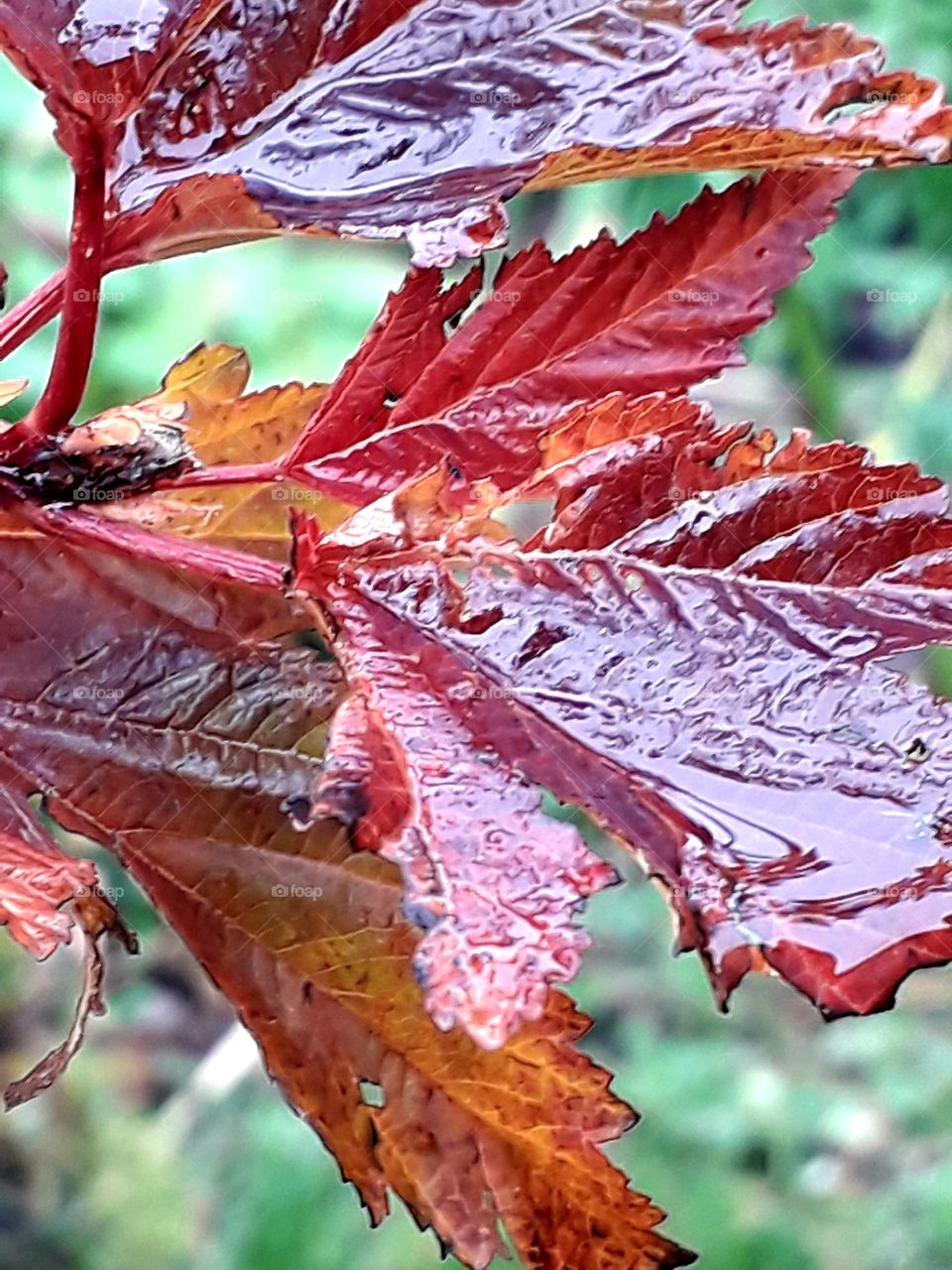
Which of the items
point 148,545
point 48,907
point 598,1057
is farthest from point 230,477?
point 598,1057

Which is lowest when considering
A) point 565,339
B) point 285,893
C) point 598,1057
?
point 598,1057

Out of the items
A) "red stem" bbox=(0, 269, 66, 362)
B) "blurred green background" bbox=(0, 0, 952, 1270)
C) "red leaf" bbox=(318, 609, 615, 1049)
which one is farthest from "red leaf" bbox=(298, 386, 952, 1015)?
"blurred green background" bbox=(0, 0, 952, 1270)

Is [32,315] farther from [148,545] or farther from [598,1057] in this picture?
[598,1057]

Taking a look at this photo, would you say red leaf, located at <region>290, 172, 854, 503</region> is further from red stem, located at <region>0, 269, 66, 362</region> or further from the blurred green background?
the blurred green background

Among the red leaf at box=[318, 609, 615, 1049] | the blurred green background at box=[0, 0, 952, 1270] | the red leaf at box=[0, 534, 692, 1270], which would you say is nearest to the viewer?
the red leaf at box=[318, 609, 615, 1049]

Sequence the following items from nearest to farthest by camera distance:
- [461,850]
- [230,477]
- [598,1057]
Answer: [461,850] < [230,477] < [598,1057]

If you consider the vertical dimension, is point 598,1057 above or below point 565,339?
below

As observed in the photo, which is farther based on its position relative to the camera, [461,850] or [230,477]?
[230,477]
